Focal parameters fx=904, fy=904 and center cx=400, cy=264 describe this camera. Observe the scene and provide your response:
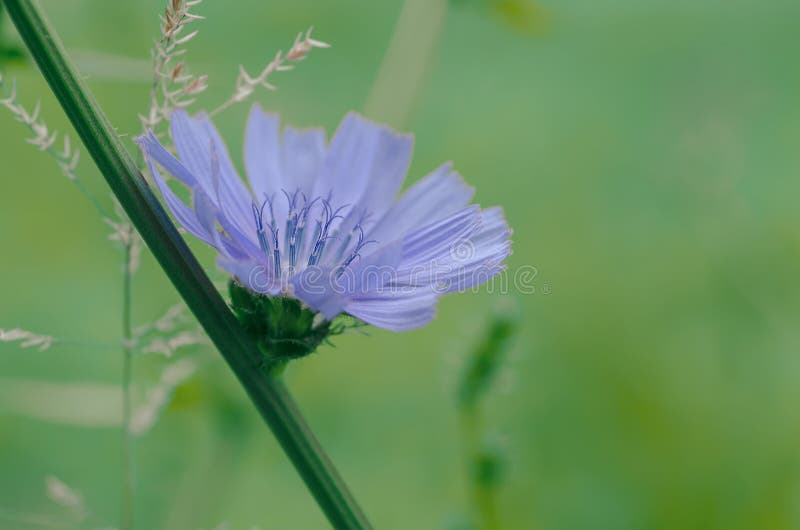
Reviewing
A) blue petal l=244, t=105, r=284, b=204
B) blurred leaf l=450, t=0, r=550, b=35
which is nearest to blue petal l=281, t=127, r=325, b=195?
blue petal l=244, t=105, r=284, b=204

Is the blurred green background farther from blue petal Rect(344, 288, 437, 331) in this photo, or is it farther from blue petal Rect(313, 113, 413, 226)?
blue petal Rect(344, 288, 437, 331)

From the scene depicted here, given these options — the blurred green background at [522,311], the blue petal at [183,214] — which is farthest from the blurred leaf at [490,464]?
the blue petal at [183,214]

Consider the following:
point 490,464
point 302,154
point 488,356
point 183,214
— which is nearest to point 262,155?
point 302,154

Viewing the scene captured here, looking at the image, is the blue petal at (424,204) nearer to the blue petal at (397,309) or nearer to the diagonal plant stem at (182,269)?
the blue petal at (397,309)

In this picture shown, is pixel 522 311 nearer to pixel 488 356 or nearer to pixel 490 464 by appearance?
pixel 488 356

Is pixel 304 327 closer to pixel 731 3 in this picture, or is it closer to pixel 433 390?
pixel 433 390
